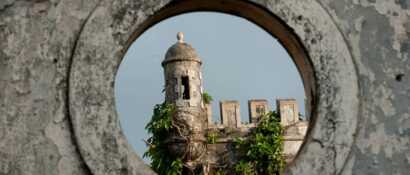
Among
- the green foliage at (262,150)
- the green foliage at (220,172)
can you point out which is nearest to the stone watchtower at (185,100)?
the green foliage at (220,172)

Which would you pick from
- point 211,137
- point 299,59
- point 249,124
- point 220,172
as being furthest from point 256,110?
point 299,59

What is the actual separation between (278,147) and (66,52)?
2140 centimetres

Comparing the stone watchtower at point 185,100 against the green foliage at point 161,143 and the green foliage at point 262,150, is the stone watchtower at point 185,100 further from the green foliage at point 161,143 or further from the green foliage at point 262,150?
the green foliage at point 262,150

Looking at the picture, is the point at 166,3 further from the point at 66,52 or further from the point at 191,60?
the point at 191,60

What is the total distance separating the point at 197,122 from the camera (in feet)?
84.4

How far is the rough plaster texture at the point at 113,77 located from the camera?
14.3 ft

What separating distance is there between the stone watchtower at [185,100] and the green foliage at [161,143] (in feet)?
0.86

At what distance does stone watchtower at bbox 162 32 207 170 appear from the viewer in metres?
25.2

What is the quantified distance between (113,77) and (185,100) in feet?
71.5

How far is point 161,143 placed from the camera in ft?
82.2

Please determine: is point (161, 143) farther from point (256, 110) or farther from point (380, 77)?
point (380, 77)

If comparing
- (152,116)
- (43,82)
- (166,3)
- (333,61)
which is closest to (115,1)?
(166,3)

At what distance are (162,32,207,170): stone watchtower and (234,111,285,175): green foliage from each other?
133 centimetres

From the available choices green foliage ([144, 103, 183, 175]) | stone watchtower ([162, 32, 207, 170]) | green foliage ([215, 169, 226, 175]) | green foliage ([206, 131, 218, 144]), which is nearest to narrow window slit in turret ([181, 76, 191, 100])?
stone watchtower ([162, 32, 207, 170])
